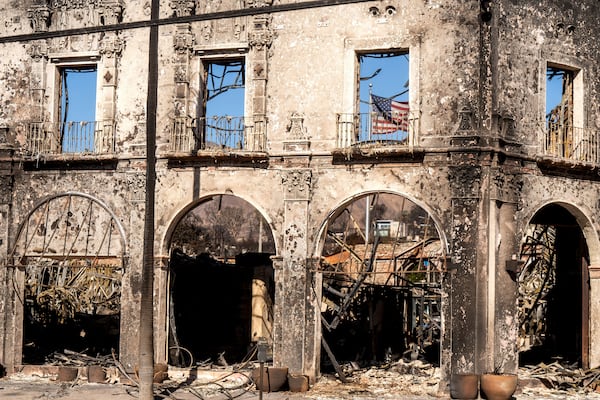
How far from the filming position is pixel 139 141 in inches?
808

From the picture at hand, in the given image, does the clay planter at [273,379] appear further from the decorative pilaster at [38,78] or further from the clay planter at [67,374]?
the decorative pilaster at [38,78]

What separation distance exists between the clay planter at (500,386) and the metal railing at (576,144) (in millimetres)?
5403

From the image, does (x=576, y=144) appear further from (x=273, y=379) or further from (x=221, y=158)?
(x=273, y=379)

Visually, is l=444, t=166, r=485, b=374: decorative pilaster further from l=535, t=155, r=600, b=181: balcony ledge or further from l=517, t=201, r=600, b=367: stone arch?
l=535, t=155, r=600, b=181: balcony ledge

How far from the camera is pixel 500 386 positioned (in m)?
17.0

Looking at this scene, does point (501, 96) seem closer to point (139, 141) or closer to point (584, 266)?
point (584, 266)

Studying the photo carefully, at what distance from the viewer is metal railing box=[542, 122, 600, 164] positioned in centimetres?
1994

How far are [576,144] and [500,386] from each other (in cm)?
608

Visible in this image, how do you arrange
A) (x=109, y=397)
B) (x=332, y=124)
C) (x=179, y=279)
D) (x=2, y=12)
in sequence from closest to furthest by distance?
1. (x=109, y=397)
2. (x=332, y=124)
3. (x=2, y=12)
4. (x=179, y=279)

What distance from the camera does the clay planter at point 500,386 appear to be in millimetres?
16969

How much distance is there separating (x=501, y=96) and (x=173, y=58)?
728 cm

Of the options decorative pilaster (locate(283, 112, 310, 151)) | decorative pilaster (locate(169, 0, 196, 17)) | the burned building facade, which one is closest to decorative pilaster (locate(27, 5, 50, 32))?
the burned building facade

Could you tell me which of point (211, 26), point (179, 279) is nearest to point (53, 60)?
point (211, 26)

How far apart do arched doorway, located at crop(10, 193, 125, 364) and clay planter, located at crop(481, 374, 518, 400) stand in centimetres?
1028
